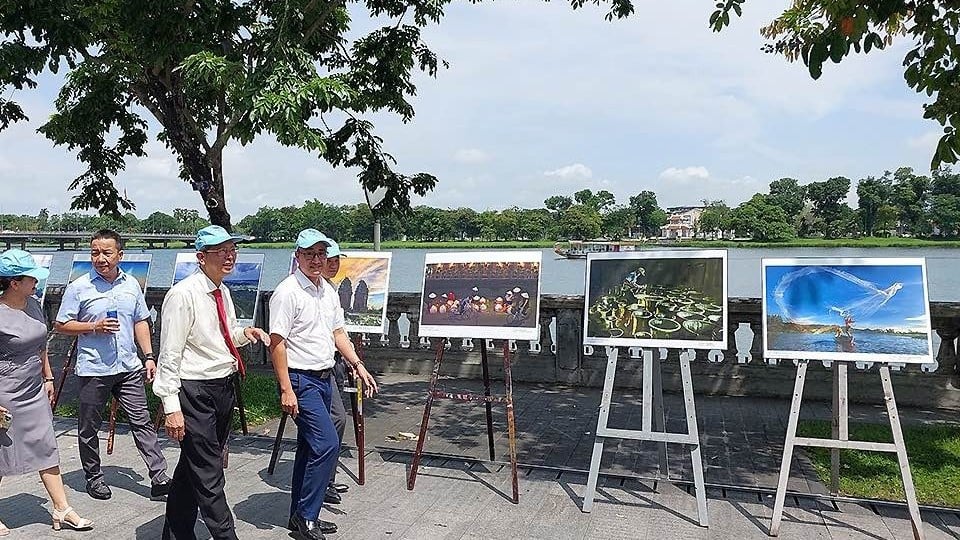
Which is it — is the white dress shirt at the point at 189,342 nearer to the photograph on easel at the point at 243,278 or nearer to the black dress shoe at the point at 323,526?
the black dress shoe at the point at 323,526

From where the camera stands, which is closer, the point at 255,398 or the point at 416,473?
the point at 416,473

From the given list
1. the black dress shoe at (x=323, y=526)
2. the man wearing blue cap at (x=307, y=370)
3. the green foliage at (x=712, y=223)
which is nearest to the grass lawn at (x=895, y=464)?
the black dress shoe at (x=323, y=526)

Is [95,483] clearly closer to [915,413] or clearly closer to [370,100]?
[370,100]

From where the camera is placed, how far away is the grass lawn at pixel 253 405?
758 cm

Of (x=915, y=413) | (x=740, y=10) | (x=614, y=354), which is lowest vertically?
(x=915, y=413)

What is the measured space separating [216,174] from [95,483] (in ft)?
13.7

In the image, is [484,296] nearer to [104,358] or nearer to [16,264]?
[104,358]

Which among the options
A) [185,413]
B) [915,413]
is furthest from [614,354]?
[915,413]

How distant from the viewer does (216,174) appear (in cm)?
842

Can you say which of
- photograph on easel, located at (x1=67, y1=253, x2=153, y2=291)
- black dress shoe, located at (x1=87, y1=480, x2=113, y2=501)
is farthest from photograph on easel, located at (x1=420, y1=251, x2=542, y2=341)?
photograph on easel, located at (x1=67, y1=253, x2=153, y2=291)

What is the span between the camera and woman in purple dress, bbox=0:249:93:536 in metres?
4.39

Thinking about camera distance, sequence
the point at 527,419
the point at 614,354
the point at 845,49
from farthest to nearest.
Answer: the point at 527,419
the point at 614,354
the point at 845,49

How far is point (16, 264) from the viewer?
14.3 feet

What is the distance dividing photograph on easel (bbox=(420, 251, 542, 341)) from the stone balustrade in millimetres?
3245
